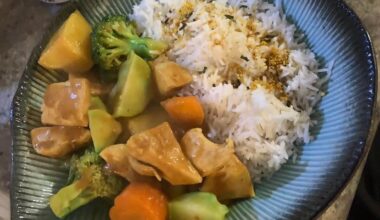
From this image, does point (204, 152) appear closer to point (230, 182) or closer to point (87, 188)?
point (230, 182)

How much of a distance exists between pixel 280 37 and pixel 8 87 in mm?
1029

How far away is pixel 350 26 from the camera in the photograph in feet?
5.17

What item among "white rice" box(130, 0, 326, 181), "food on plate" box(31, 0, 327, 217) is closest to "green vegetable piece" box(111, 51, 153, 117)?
"food on plate" box(31, 0, 327, 217)

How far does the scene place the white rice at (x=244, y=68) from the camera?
1601 millimetres

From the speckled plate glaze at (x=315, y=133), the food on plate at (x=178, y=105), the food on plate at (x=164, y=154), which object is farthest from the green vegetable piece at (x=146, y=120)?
the speckled plate glaze at (x=315, y=133)

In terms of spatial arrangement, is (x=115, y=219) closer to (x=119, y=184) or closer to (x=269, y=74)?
(x=119, y=184)

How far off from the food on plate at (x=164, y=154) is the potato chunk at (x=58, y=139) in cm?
22

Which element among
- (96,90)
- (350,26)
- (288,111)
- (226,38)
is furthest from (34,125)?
(350,26)

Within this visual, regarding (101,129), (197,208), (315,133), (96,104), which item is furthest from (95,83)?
(315,133)

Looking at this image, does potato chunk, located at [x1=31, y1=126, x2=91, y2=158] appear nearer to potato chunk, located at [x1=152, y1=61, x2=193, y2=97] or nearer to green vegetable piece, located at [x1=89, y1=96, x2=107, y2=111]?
green vegetable piece, located at [x1=89, y1=96, x2=107, y2=111]

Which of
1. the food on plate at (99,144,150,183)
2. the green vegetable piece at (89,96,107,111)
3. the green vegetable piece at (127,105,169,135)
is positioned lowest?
the green vegetable piece at (89,96,107,111)

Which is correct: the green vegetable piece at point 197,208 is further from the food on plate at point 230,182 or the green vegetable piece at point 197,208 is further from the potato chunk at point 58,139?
the potato chunk at point 58,139

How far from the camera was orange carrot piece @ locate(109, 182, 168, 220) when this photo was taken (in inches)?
56.0

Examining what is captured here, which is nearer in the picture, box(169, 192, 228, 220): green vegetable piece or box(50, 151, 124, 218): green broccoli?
box(169, 192, 228, 220): green vegetable piece
